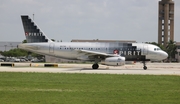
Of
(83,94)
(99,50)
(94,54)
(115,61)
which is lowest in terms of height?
(83,94)

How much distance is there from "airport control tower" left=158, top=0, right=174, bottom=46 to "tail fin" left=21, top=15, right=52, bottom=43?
115453 mm

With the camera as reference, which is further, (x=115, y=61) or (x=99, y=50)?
(x=99, y=50)

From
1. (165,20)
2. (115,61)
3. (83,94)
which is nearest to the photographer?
(83,94)

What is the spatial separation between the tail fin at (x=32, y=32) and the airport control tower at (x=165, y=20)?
115453 mm

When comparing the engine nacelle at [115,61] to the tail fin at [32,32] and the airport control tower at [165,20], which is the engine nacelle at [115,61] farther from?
the airport control tower at [165,20]

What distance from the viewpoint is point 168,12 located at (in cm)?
15850

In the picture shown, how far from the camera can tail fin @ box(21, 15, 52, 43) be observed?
Answer: 49094 mm

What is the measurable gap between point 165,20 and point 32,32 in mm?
116792

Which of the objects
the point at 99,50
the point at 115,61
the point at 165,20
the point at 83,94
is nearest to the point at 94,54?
the point at 99,50

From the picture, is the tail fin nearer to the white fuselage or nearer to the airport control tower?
the white fuselage

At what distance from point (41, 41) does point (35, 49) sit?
1462mm

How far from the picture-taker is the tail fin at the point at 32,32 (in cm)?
4909

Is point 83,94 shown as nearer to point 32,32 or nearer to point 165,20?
point 32,32

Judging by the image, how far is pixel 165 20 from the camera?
521ft
